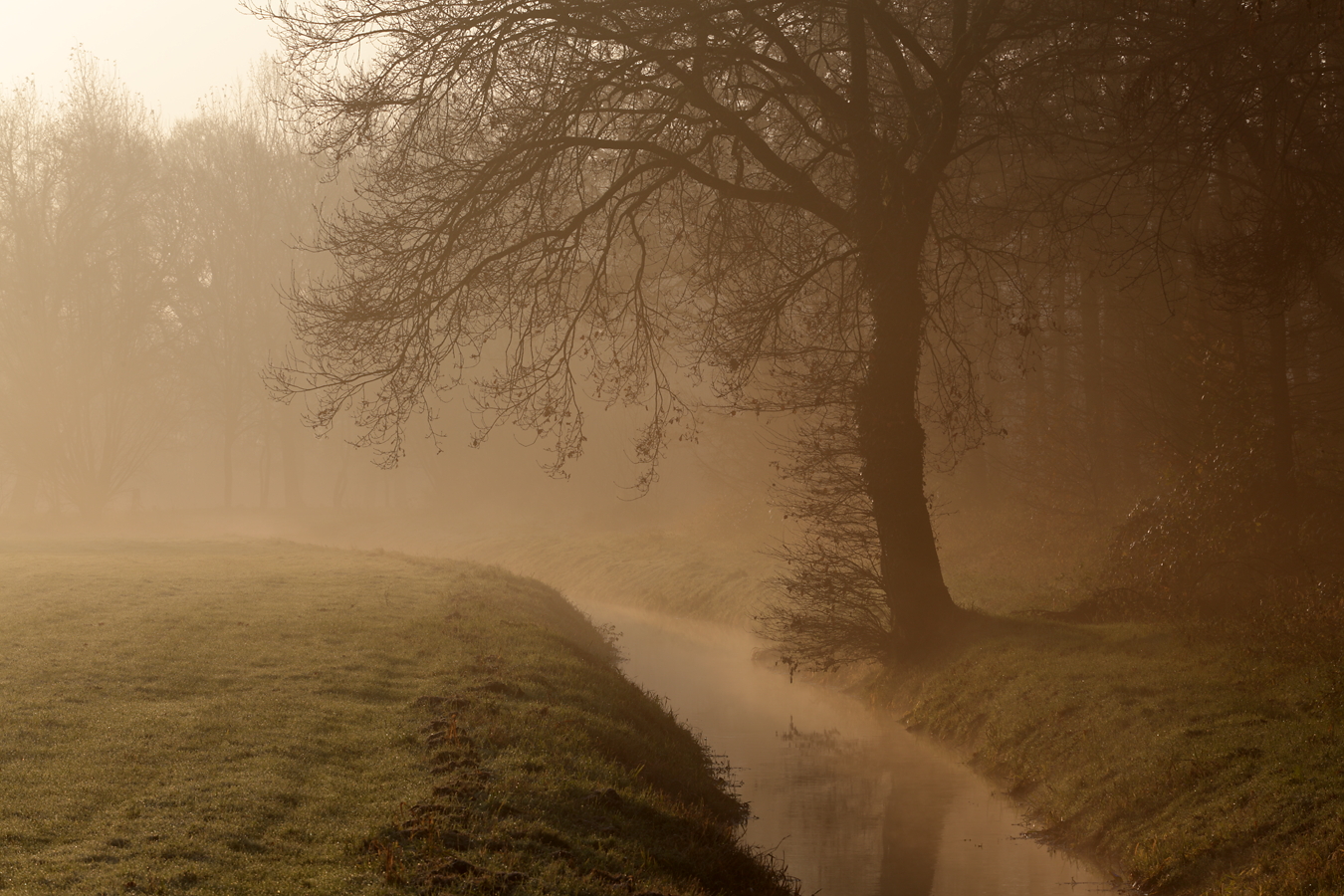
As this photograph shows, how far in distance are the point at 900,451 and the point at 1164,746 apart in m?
6.14

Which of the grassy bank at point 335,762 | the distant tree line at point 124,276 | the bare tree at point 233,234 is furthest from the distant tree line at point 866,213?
the bare tree at point 233,234

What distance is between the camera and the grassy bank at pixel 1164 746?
8414 millimetres

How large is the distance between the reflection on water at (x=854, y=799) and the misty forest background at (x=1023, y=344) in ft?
11.2

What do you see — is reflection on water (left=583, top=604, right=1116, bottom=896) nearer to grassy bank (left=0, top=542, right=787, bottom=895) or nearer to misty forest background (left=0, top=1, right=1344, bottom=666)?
grassy bank (left=0, top=542, right=787, bottom=895)

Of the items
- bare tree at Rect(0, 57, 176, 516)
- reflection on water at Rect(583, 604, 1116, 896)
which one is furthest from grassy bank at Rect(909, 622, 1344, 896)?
bare tree at Rect(0, 57, 176, 516)

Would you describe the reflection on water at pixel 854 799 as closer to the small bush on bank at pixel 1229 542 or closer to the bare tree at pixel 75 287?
the small bush on bank at pixel 1229 542

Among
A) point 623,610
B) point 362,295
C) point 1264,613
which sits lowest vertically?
point 623,610

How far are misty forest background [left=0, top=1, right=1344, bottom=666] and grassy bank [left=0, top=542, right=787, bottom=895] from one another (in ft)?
11.9

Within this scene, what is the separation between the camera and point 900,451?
15.8 meters

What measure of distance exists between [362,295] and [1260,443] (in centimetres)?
1241

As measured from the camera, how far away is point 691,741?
45.1 ft

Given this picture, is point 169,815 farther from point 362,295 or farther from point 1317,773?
point 1317,773

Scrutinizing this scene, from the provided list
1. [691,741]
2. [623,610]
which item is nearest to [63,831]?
[691,741]

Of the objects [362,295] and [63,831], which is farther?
[362,295]
